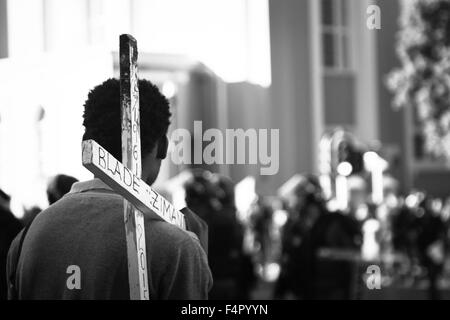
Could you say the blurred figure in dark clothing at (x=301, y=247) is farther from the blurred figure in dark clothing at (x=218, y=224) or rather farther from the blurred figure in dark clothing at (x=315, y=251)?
the blurred figure in dark clothing at (x=218, y=224)

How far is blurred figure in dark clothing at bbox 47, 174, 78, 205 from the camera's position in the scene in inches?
148

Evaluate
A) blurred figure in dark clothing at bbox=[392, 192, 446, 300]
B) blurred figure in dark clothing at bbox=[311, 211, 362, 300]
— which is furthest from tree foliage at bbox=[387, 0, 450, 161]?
blurred figure in dark clothing at bbox=[311, 211, 362, 300]

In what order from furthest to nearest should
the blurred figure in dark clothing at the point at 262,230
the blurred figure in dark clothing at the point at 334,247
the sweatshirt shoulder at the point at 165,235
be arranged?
the blurred figure in dark clothing at the point at 262,230 < the blurred figure in dark clothing at the point at 334,247 < the sweatshirt shoulder at the point at 165,235

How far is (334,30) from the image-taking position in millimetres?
25406

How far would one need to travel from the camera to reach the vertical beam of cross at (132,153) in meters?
2.24

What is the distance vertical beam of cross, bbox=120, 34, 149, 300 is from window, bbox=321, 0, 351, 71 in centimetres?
2337

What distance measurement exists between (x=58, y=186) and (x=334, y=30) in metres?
22.1

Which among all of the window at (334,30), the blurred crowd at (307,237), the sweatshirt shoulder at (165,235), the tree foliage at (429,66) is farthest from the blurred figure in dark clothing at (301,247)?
the window at (334,30)

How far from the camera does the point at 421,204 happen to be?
47.5ft

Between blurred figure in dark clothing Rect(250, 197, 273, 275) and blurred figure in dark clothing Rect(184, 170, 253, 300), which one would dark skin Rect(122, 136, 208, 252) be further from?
blurred figure in dark clothing Rect(250, 197, 273, 275)

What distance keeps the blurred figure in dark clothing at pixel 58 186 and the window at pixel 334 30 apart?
2190 centimetres

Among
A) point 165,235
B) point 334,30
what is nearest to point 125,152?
point 165,235
